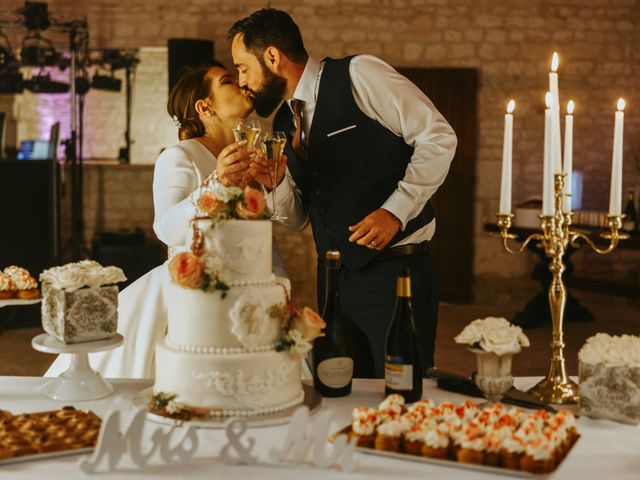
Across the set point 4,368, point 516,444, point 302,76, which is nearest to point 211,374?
point 516,444

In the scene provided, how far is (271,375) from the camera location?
1711 mm

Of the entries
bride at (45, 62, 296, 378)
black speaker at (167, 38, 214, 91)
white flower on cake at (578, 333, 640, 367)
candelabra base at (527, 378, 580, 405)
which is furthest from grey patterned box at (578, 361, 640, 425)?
black speaker at (167, 38, 214, 91)

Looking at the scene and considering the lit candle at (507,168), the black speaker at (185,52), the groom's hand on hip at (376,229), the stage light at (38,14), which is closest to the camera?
the lit candle at (507,168)

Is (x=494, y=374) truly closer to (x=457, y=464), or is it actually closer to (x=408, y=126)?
(x=457, y=464)

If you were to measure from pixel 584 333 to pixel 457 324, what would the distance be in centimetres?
109

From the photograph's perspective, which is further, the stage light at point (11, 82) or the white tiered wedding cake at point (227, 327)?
the stage light at point (11, 82)

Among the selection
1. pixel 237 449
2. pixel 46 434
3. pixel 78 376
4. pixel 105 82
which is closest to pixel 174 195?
pixel 78 376

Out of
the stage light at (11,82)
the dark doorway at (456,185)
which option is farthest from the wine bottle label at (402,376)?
the stage light at (11,82)

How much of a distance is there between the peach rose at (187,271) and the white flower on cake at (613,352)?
0.84 metres

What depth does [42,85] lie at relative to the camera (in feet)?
27.8

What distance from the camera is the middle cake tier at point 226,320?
169cm

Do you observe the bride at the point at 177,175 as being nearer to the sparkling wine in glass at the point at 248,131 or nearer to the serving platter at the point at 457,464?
the sparkling wine in glass at the point at 248,131

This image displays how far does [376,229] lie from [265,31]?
0.86 m

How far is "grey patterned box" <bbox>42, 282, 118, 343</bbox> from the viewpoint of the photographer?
1938 millimetres
